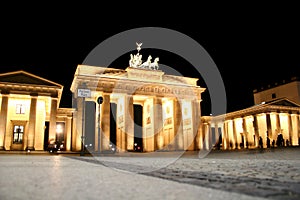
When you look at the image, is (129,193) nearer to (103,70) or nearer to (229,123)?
(103,70)

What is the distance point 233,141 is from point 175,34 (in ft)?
106

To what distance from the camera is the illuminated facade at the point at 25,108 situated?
33.7 m

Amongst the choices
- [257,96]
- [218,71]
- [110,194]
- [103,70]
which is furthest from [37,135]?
[257,96]

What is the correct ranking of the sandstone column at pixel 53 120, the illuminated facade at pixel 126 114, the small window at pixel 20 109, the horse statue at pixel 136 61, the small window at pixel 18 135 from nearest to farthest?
the sandstone column at pixel 53 120 → the illuminated facade at pixel 126 114 → the small window at pixel 20 109 → the small window at pixel 18 135 → the horse statue at pixel 136 61

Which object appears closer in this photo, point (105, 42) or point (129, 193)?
point (129, 193)

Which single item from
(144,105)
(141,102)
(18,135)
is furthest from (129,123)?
(18,135)

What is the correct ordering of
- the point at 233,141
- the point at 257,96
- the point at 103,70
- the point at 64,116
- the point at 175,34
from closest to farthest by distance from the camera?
the point at 175,34
the point at 103,70
the point at 64,116
the point at 233,141
the point at 257,96

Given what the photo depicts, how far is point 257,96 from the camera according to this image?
68.8m

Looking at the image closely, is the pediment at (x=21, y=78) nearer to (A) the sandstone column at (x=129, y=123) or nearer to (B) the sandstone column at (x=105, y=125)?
(B) the sandstone column at (x=105, y=125)

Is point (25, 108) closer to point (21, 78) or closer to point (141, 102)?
point (21, 78)

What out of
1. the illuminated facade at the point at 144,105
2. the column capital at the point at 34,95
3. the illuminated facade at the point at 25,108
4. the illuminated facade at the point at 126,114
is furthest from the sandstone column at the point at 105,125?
the column capital at the point at 34,95

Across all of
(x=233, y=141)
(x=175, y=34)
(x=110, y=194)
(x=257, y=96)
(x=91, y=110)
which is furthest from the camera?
(x=257, y=96)

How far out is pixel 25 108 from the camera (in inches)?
1506

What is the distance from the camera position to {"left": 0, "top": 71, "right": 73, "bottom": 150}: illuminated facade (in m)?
33.7
